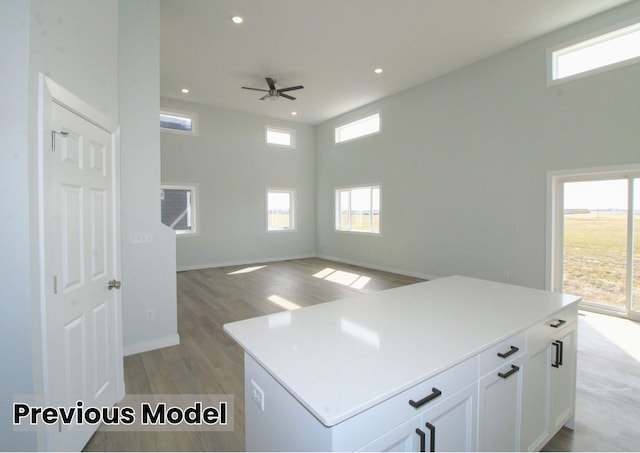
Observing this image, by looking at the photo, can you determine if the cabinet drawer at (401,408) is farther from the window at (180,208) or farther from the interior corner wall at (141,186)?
the window at (180,208)

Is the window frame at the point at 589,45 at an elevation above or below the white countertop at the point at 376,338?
above

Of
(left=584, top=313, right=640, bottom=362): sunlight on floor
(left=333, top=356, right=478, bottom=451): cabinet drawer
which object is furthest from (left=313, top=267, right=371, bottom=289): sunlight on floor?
(left=333, top=356, right=478, bottom=451): cabinet drawer

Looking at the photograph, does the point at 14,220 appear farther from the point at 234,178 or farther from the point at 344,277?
the point at 234,178

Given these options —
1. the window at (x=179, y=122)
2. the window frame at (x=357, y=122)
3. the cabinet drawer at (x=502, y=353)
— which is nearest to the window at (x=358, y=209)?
the window frame at (x=357, y=122)

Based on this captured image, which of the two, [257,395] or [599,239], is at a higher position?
[599,239]

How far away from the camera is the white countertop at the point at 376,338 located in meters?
0.93

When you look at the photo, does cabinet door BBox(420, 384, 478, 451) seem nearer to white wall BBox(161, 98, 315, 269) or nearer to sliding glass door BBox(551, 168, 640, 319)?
sliding glass door BBox(551, 168, 640, 319)

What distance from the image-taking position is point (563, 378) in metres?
1.80

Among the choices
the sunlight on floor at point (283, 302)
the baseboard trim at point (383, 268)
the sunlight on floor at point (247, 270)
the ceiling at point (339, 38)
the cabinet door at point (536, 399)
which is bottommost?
the sunlight on floor at point (283, 302)

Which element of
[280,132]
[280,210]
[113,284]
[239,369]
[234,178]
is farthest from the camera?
[280,210]

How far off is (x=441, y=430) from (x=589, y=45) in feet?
18.1

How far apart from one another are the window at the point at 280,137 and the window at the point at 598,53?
246 inches

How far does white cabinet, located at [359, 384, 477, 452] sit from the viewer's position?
0.96m

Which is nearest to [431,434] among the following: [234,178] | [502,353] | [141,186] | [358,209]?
[502,353]
